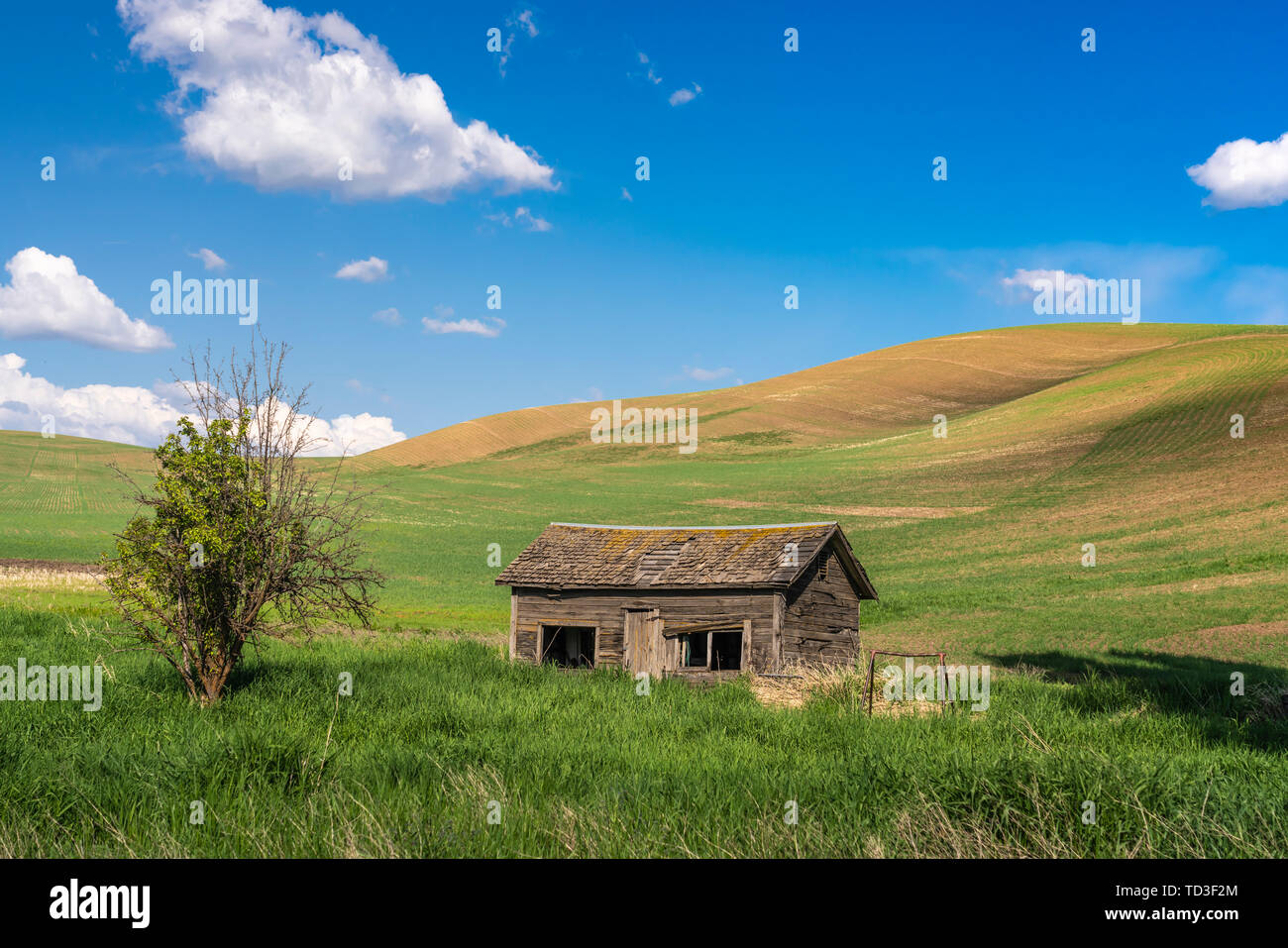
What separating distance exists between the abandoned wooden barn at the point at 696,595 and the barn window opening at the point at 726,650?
0.11m

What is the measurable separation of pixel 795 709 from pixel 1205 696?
7.78 meters

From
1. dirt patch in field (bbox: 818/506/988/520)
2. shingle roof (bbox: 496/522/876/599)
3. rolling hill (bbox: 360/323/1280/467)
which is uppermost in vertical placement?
rolling hill (bbox: 360/323/1280/467)

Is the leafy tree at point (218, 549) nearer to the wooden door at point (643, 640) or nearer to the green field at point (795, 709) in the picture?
the green field at point (795, 709)

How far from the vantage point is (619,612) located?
2503cm

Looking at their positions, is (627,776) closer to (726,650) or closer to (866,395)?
(726,650)

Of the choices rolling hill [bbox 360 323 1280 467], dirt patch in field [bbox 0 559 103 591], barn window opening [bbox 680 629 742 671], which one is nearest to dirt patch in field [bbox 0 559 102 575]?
dirt patch in field [bbox 0 559 103 591]

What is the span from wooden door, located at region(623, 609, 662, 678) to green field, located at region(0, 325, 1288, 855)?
275 cm

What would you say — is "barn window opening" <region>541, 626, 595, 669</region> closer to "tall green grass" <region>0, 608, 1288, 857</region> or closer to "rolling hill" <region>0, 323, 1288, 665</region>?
"rolling hill" <region>0, 323, 1288, 665</region>

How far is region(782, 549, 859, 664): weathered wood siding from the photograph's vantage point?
79.3 ft

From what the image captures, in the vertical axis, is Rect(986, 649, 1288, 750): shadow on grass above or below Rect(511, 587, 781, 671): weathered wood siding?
below

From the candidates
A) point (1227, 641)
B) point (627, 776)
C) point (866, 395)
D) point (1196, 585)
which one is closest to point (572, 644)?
point (1227, 641)

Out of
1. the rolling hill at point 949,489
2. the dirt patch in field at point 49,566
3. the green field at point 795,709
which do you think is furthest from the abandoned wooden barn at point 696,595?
the dirt patch in field at point 49,566
